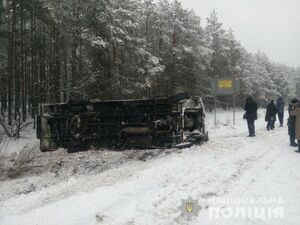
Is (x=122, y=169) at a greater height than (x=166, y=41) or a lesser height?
lesser

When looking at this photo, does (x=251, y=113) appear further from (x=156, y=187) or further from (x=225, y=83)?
(x=156, y=187)

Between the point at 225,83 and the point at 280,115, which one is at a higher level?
the point at 225,83

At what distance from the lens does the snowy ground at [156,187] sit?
18.5 feet

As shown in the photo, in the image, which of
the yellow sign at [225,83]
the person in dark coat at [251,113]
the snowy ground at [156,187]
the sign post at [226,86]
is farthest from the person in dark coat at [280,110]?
the snowy ground at [156,187]

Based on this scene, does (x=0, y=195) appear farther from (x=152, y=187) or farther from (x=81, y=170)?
(x=152, y=187)

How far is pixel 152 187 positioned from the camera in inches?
283

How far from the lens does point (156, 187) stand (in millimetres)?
7168

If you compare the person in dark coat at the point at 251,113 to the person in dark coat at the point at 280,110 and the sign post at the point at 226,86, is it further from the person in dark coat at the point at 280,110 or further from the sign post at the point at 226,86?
the sign post at the point at 226,86

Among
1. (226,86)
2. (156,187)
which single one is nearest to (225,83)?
(226,86)

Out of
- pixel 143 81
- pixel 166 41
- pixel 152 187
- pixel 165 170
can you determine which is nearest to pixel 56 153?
pixel 165 170

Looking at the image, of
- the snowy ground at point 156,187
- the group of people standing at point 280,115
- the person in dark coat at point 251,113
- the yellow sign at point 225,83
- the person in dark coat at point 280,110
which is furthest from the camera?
the yellow sign at point 225,83

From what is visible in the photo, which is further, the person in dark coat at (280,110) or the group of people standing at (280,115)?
the person in dark coat at (280,110)

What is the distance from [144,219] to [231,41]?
58145 millimetres

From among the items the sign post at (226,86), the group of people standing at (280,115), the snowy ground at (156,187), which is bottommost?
the snowy ground at (156,187)
